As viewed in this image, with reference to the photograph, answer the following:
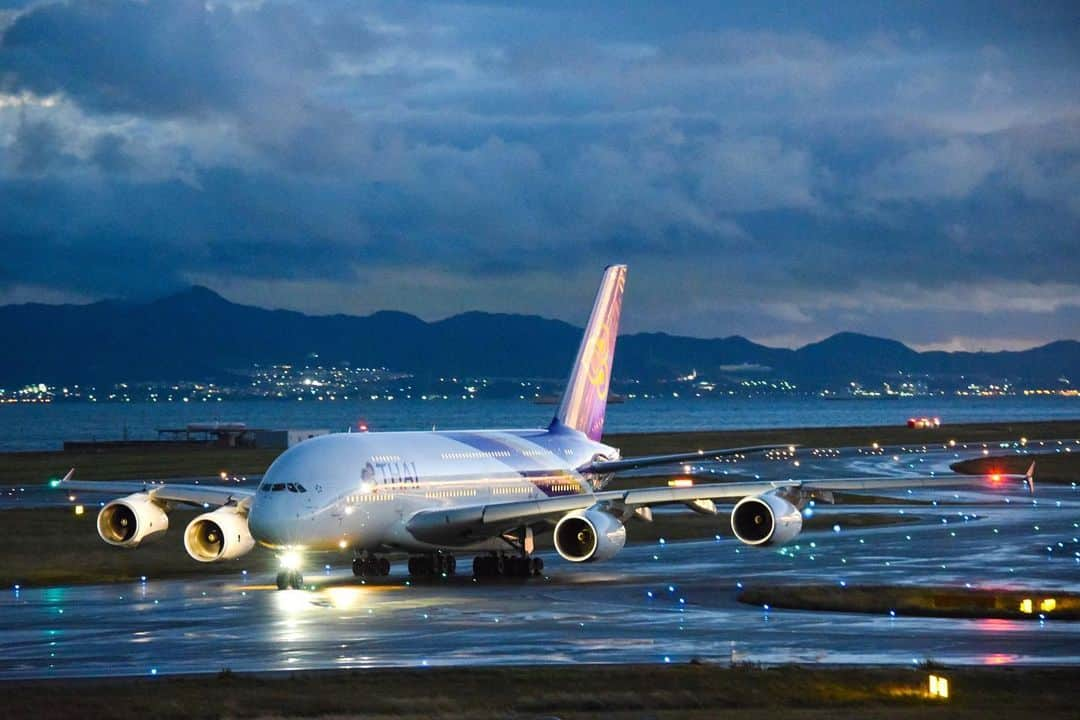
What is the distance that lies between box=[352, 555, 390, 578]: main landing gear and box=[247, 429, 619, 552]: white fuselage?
39.6 inches

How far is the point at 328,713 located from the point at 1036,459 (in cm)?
8881

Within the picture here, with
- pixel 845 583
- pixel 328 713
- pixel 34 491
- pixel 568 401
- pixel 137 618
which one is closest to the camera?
pixel 328 713

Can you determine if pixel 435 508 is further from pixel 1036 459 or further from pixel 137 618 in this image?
pixel 1036 459

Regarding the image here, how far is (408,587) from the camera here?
43094mm

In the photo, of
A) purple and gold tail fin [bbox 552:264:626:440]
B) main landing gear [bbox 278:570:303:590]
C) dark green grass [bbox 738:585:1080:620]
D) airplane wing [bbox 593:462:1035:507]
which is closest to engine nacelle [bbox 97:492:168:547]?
main landing gear [bbox 278:570:303:590]

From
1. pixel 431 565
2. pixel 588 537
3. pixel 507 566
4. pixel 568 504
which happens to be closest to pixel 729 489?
pixel 588 537

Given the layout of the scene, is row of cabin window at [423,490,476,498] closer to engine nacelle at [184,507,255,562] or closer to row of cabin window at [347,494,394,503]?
row of cabin window at [347,494,394,503]

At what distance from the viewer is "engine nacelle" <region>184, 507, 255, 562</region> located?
1752 inches

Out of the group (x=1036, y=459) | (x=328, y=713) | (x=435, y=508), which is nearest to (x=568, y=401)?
(x=435, y=508)

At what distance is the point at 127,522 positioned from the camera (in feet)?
153

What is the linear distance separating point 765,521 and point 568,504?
496 centimetres

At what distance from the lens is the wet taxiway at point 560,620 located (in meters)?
29.0

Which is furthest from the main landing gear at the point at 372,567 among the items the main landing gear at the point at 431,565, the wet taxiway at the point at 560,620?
the main landing gear at the point at 431,565

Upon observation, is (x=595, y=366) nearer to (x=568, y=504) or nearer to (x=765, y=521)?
(x=568, y=504)
